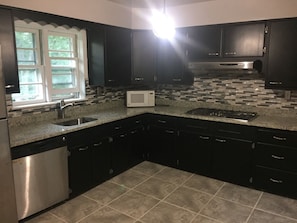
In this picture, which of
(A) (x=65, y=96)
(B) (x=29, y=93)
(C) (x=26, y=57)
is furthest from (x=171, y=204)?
(C) (x=26, y=57)

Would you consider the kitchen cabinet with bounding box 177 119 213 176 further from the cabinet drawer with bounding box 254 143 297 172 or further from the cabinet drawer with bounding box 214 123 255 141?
the cabinet drawer with bounding box 254 143 297 172

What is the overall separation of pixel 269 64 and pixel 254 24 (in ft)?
1.86

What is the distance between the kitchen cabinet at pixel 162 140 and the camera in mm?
3738

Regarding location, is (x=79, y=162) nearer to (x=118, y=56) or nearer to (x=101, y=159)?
(x=101, y=159)

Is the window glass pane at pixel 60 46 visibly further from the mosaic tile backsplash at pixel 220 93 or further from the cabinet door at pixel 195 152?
the cabinet door at pixel 195 152

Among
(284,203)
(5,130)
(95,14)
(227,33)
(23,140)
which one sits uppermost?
(95,14)

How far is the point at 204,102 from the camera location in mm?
4016

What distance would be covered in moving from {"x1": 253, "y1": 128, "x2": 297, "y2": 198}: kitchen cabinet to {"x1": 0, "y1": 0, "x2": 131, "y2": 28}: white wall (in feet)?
8.95

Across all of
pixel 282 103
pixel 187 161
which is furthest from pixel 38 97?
pixel 282 103

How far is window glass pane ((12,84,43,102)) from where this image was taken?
3.04m

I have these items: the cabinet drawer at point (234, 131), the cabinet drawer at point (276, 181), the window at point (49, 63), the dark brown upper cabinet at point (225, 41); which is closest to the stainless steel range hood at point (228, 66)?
the dark brown upper cabinet at point (225, 41)

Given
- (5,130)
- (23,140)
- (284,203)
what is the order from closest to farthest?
1. (5,130)
2. (23,140)
3. (284,203)

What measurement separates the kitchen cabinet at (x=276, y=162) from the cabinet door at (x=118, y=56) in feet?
7.16

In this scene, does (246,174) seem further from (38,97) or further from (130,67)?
(38,97)
